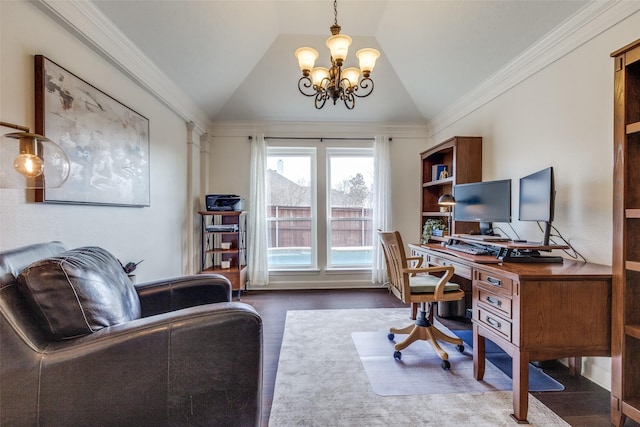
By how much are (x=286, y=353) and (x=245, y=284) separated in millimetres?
2061

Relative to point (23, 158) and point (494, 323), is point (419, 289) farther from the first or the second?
point (23, 158)

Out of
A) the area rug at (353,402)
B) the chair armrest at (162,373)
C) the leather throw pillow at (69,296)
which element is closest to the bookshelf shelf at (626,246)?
the area rug at (353,402)

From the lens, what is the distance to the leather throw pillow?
1025mm

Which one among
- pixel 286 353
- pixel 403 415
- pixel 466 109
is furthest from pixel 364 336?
pixel 466 109

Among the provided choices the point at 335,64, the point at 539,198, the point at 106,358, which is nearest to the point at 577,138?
the point at 539,198

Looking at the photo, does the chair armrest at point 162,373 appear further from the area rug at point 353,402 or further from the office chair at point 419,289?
the office chair at point 419,289

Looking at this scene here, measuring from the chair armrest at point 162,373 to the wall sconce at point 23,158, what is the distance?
0.60 meters

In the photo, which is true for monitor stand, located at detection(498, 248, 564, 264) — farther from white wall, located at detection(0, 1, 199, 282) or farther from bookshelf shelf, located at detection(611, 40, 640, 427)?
white wall, located at detection(0, 1, 199, 282)

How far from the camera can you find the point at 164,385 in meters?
1.08

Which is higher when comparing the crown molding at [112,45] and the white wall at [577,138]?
the crown molding at [112,45]

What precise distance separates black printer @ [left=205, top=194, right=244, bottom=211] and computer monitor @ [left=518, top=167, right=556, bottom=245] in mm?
3031

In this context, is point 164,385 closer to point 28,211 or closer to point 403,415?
point 28,211

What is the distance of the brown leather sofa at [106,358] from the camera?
101 cm

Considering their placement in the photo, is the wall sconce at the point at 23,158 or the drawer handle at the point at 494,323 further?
the drawer handle at the point at 494,323
